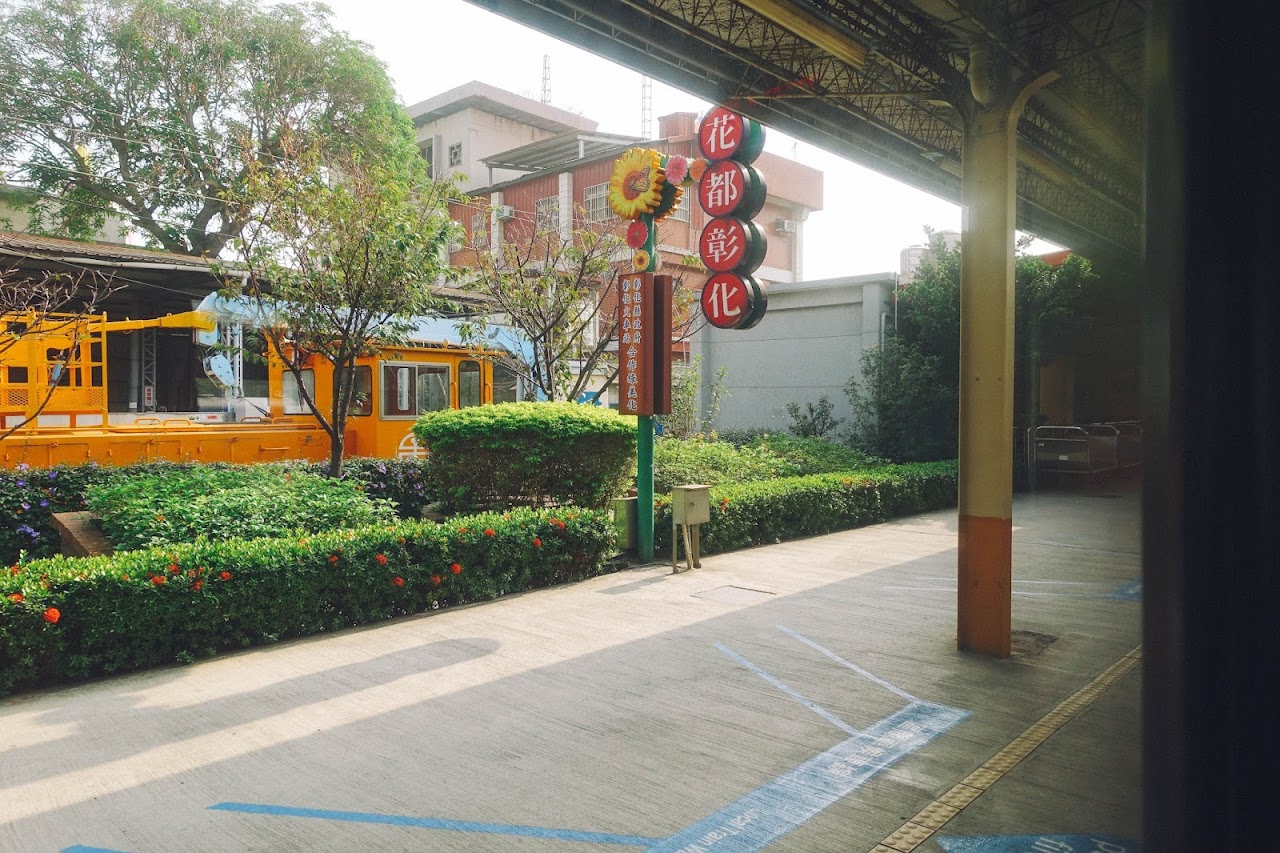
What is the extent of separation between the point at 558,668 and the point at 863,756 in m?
2.27

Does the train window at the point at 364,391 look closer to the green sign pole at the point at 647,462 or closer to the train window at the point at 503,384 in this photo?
the train window at the point at 503,384

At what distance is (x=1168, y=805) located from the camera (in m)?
1.52

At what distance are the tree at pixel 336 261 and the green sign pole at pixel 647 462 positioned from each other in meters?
2.58

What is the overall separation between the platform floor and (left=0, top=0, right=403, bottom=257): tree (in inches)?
713

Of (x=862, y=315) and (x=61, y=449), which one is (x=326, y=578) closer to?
(x=61, y=449)

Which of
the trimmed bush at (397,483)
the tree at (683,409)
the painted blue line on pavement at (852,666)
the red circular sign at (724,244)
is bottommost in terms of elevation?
the painted blue line on pavement at (852,666)

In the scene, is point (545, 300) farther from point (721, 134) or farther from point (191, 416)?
point (191, 416)

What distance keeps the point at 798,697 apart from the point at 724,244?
545 centimetres

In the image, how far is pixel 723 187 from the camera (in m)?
9.16

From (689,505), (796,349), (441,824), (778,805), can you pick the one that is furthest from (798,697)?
(796,349)

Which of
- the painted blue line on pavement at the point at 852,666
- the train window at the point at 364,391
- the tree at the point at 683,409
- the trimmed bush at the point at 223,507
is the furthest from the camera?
the tree at the point at 683,409

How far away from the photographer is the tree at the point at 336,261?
987 cm

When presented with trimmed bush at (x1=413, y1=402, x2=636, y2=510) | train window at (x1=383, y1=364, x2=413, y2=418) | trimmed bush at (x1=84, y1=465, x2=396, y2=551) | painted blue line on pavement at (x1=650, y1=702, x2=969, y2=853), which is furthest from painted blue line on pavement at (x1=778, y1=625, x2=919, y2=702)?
train window at (x1=383, y1=364, x2=413, y2=418)

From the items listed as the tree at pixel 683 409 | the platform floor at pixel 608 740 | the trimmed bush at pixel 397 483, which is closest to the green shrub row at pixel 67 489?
the trimmed bush at pixel 397 483
